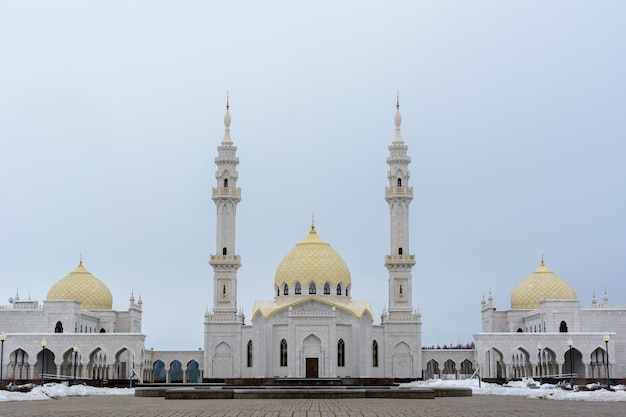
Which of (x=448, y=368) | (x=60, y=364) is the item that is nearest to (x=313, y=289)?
(x=60, y=364)

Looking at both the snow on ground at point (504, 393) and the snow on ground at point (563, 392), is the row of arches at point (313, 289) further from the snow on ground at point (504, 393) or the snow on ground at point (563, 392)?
the snow on ground at point (504, 393)

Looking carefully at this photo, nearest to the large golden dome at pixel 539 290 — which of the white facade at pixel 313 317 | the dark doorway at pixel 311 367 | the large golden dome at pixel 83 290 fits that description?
the white facade at pixel 313 317

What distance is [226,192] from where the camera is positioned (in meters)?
72.2

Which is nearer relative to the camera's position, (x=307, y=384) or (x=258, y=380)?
(x=307, y=384)

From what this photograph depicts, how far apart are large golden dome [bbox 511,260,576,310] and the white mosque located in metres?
0.11

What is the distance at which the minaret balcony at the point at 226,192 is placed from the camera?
72000 mm

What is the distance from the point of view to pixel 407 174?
72562 mm

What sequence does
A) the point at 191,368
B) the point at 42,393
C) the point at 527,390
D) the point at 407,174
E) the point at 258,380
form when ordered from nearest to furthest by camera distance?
the point at 42,393 < the point at 527,390 < the point at 258,380 < the point at 407,174 < the point at 191,368

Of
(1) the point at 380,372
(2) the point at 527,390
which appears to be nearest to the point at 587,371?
(1) the point at 380,372

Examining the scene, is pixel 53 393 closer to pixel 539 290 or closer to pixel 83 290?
pixel 83 290

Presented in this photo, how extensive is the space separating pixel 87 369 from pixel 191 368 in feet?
106

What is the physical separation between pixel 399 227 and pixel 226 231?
42.7 ft

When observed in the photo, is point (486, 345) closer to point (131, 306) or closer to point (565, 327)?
point (565, 327)

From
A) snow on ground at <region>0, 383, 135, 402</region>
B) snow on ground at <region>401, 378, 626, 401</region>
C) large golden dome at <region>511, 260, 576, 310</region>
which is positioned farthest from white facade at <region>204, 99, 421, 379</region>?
snow on ground at <region>0, 383, 135, 402</region>
